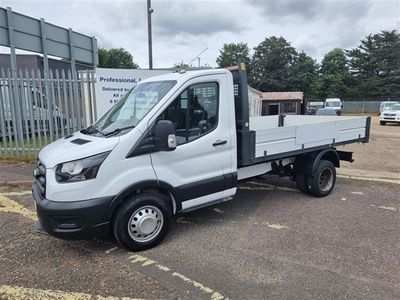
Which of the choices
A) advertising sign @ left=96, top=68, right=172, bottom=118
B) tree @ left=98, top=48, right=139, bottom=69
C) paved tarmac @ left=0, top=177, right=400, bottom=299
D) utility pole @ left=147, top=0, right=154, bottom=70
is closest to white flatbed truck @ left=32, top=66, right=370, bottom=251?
paved tarmac @ left=0, top=177, right=400, bottom=299

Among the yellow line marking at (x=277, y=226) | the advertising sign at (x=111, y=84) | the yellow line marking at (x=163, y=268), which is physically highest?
the advertising sign at (x=111, y=84)

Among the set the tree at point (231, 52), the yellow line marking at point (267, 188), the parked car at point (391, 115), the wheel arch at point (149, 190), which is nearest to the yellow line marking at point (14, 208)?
the wheel arch at point (149, 190)

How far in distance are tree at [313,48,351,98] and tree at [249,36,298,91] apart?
746cm

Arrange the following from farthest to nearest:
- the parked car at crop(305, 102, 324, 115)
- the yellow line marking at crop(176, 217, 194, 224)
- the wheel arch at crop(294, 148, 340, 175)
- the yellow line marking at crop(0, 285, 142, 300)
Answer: the parked car at crop(305, 102, 324, 115) < the wheel arch at crop(294, 148, 340, 175) < the yellow line marking at crop(176, 217, 194, 224) < the yellow line marking at crop(0, 285, 142, 300)

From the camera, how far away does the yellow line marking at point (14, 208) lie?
5.39 m

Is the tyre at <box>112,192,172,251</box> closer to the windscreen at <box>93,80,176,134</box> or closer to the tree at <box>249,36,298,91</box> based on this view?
the windscreen at <box>93,80,176,134</box>

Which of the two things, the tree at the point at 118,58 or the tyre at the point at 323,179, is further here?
the tree at the point at 118,58

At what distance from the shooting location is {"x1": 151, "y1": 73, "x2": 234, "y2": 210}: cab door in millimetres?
4293

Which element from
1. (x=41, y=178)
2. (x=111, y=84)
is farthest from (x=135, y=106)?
(x=111, y=84)

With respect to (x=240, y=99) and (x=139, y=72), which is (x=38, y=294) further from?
(x=139, y=72)

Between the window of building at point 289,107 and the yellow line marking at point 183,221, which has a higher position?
the window of building at point 289,107

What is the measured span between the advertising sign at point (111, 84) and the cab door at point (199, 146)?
4832 millimetres

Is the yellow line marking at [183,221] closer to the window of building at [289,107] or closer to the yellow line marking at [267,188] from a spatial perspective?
the yellow line marking at [267,188]

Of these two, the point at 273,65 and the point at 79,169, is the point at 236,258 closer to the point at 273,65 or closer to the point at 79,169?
the point at 79,169
